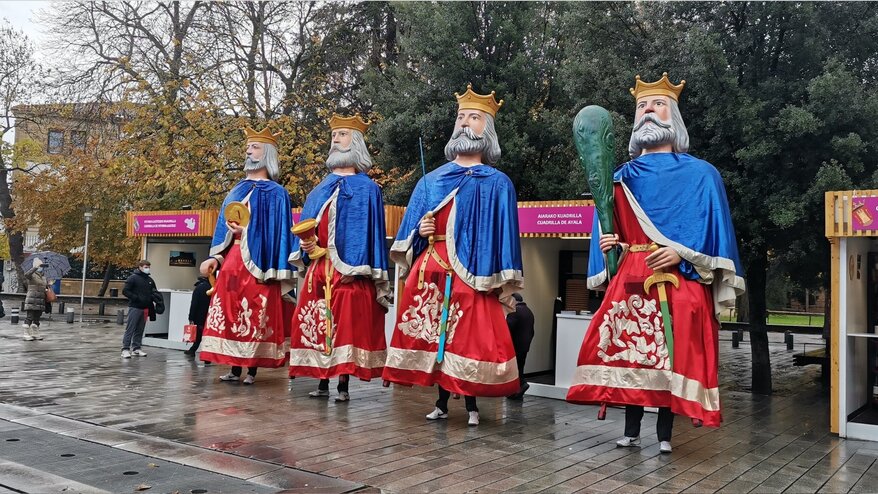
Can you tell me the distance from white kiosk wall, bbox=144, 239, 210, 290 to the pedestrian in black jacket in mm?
2557

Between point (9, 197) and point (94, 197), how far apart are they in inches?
250

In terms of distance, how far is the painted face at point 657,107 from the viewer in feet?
23.2

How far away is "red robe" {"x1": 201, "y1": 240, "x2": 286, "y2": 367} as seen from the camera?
32.4 feet

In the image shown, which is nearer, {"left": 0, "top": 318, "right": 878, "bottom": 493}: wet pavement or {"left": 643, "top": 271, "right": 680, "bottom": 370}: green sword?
{"left": 0, "top": 318, "right": 878, "bottom": 493}: wet pavement

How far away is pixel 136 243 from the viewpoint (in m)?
22.7

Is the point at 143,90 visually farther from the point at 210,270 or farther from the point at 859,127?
the point at 859,127

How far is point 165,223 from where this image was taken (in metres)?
14.9

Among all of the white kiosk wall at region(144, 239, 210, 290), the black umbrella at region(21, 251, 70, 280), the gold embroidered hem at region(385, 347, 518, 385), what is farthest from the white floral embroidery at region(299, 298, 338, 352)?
the black umbrella at region(21, 251, 70, 280)

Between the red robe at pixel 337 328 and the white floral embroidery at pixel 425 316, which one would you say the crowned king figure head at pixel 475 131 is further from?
the red robe at pixel 337 328

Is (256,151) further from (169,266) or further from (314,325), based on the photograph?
(169,266)

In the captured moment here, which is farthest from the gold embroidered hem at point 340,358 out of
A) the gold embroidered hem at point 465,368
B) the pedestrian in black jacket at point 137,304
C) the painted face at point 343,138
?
the pedestrian in black jacket at point 137,304

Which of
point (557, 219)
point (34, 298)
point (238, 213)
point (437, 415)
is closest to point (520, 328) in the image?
point (557, 219)

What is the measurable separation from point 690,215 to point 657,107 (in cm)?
111

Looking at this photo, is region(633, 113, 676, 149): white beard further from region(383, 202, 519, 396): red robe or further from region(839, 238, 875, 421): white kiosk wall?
region(839, 238, 875, 421): white kiosk wall
